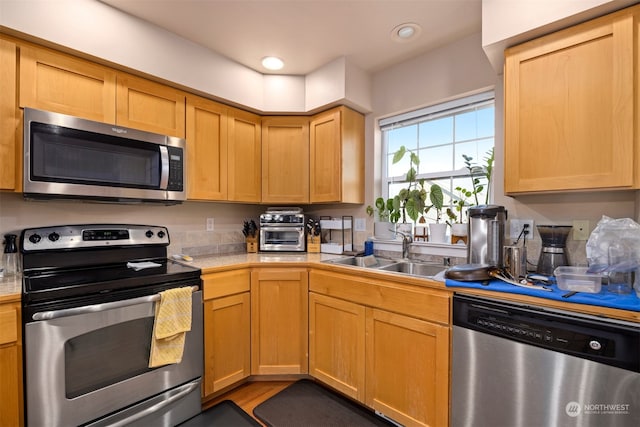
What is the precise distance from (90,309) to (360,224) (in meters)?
1.89

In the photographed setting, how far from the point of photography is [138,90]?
6.07ft

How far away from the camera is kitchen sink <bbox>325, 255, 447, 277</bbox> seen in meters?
2.02

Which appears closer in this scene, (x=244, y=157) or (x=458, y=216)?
(x=458, y=216)

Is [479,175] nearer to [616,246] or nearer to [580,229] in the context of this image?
[580,229]

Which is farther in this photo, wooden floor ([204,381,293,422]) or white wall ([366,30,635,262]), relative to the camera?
wooden floor ([204,381,293,422])

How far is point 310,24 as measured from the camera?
1868 mm

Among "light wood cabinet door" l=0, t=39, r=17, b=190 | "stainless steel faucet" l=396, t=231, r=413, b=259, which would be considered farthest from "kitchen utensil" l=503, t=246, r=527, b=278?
"light wood cabinet door" l=0, t=39, r=17, b=190

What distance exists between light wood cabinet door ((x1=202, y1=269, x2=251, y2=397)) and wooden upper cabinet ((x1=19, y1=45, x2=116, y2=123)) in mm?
1188

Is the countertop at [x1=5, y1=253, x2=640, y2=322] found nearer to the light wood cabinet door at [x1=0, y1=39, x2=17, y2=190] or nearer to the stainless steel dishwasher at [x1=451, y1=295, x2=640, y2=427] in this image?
the stainless steel dishwasher at [x1=451, y1=295, x2=640, y2=427]

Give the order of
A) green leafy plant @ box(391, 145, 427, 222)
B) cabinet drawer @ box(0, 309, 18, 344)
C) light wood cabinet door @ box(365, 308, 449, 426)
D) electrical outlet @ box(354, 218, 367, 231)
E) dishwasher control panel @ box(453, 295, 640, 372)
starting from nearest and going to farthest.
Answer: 1. dishwasher control panel @ box(453, 295, 640, 372)
2. cabinet drawer @ box(0, 309, 18, 344)
3. light wood cabinet door @ box(365, 308, 449, 426)
4. green leafy plant @ box(391, 145, 427, 222)
5. electrical outlet @ box(354, 218, 367, 231)

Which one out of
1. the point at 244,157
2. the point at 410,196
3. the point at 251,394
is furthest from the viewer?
the point at 244,157

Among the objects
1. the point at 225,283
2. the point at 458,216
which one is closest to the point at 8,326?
the point at 225,283

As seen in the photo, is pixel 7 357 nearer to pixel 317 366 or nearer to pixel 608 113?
pixel 317 366

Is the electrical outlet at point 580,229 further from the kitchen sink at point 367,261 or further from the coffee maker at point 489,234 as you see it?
the kitchen sink at point 367,261
